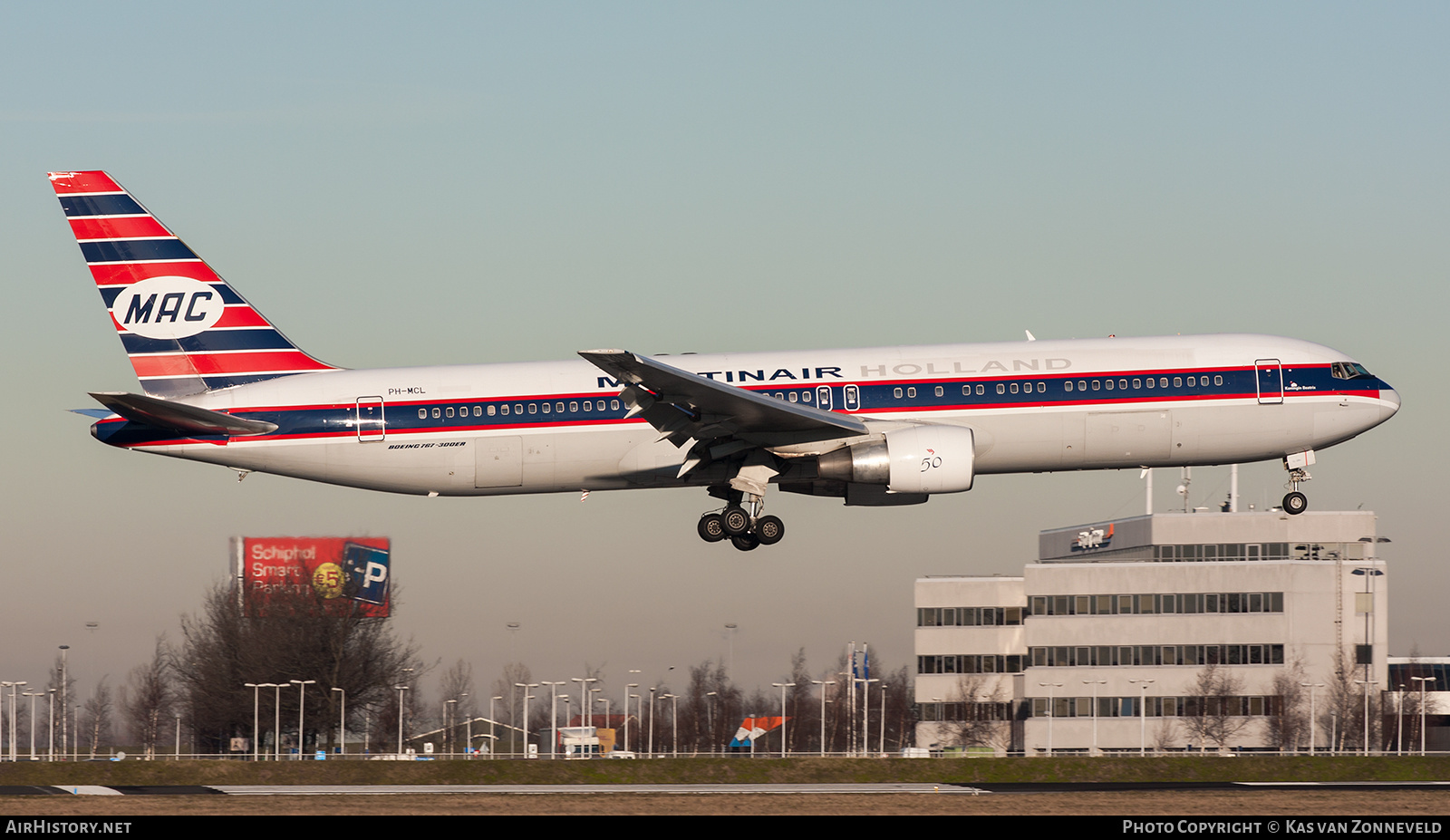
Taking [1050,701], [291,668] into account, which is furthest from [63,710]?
[1050,701]

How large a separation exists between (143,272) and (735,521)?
53.7 feet

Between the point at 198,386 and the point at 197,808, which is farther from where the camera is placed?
the point at 198,386

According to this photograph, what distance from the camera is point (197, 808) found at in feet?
108

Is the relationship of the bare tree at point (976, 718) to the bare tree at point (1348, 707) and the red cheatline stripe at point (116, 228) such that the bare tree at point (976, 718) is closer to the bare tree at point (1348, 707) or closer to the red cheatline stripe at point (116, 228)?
the bare tree at point (1348, 707)

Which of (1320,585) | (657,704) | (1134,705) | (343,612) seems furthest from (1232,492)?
(343,612)

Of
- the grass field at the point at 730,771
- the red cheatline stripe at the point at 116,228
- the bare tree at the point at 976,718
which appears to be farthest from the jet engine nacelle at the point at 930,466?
the bare tree at the point at 976,718

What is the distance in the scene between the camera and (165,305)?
40844 millimetres

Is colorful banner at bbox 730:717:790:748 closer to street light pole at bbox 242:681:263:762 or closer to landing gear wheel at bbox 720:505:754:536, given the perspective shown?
street light pole at bbox 242:681:263:762

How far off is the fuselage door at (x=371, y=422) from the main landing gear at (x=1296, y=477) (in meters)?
21.9

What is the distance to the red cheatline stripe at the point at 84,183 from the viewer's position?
4156 cm

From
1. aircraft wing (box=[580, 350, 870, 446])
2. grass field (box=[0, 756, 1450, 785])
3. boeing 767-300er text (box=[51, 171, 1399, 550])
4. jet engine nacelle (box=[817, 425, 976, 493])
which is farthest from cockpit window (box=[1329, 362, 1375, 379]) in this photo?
grass field (box=[0, 756, 1450, 785])

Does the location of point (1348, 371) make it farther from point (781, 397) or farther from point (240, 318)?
point (240, 318)

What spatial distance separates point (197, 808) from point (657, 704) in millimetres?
105960
